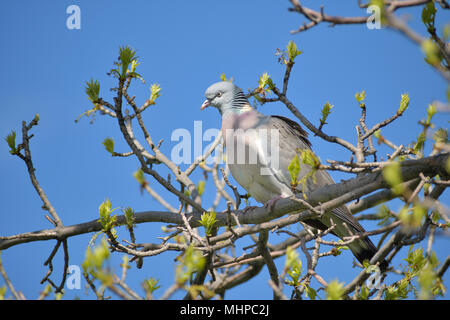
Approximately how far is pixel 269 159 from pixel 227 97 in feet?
3.45

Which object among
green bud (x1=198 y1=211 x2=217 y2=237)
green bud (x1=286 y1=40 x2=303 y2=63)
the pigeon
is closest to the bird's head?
the pigeon

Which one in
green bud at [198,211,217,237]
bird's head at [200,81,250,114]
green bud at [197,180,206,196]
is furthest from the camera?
bird's head at [200,81,250,114]

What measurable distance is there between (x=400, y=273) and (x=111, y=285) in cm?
218

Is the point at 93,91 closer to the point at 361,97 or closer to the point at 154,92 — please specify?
the point at 154,92

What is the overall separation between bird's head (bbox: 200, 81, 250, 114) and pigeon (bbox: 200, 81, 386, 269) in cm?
1

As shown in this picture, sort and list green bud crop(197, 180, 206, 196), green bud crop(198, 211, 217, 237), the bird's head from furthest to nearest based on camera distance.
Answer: the bird's head
green bud crop(197, 180, 206, 196)
green bud crop(198, 211, 217, 237)

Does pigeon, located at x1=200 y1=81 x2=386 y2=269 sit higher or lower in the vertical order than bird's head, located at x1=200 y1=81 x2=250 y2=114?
lower

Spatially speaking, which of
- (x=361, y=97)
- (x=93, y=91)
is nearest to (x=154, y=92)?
(x=93, y=91)

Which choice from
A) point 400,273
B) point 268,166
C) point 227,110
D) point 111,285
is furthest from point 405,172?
point 227,110

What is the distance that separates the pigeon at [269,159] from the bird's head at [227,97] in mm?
12

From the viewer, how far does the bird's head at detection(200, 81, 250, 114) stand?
17.9ft

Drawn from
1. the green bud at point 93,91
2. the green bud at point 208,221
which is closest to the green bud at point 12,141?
the green bud at point 93,91

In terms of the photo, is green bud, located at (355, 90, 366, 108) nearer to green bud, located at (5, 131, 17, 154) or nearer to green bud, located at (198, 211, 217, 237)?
green bud, located at (198, 211, 217, 237)

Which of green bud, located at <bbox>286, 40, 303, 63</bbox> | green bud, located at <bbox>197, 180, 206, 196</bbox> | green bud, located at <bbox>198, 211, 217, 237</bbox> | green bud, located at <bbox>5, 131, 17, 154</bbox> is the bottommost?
green bud, located at <bbox>198, 211, 217, 237</bbox>
